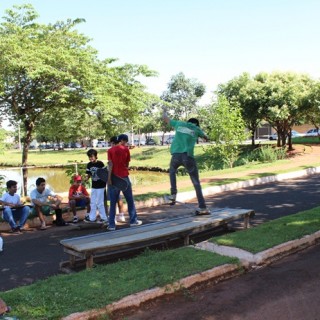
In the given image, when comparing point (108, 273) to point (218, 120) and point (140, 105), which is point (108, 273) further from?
point (218, 120)

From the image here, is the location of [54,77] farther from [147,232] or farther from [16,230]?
[147,232]

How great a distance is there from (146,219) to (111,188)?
1.93 m

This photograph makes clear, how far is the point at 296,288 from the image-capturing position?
15.4 ft

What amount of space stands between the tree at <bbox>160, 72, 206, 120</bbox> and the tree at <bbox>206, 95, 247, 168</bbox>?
121 feet

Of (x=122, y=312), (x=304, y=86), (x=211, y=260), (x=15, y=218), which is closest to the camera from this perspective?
(x=122, y=312)

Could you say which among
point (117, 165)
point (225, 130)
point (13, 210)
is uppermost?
point (225, 130)

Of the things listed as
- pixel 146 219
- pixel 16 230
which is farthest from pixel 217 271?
pixel 16 230

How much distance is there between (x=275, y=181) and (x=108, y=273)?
10723 mm

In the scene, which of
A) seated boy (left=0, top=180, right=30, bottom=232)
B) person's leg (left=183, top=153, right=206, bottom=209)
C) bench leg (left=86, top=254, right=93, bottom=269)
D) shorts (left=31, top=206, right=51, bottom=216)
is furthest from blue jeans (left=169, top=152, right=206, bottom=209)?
seated boy (left=0, top=180, right=30, bottom=232)

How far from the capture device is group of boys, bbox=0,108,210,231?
735cm

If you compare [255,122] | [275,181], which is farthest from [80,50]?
[255,122]

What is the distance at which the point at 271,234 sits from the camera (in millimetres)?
6535

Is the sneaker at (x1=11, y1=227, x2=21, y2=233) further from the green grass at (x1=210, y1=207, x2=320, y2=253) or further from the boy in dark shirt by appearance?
the green grass at (x1=210, y1=207, x2=320, y2=253)

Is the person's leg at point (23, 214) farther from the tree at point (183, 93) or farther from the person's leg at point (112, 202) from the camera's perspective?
the tree at point (183, 93)
